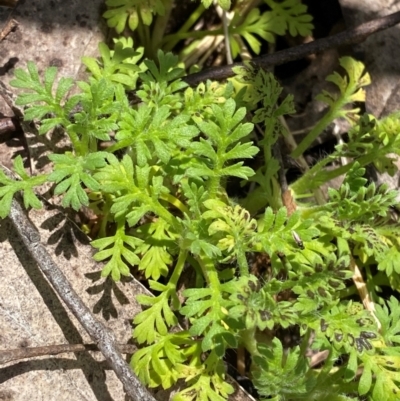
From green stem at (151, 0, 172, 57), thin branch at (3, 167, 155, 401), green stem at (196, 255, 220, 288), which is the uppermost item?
green stem at (151, 0, 172, 57)

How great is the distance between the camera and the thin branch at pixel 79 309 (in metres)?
2.84

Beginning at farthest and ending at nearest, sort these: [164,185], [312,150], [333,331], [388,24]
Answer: [312,150] < [388,24] < [164,185] < [333,331]

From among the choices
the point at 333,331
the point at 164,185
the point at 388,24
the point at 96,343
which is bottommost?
the point at 96,343

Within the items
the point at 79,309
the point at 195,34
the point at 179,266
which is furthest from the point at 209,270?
the point at 195,34

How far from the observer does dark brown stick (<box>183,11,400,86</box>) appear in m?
3.55

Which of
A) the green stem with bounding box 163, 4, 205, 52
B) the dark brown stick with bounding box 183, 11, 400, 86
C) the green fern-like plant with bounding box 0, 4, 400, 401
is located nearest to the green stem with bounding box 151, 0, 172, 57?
the green stem with bounding box 163, 4, 205, 52

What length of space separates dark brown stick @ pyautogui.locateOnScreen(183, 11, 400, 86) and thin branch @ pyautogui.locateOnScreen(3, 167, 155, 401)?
129 cm

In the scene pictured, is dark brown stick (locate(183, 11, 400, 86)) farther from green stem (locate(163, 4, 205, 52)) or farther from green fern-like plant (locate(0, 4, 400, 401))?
green stem (locate(163, 4, 205, 52))

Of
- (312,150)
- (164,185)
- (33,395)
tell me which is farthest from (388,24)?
(33,395)

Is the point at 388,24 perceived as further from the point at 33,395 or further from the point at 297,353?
the point at 33,395

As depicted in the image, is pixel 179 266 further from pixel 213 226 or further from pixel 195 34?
pixel 195 34

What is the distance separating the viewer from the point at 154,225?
318cm

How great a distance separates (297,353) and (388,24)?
2009 millimetres

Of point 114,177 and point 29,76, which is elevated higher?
point 29,76
